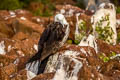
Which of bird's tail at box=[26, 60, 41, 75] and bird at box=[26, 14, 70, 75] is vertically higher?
bird at box=[26, 14, 70, 75]

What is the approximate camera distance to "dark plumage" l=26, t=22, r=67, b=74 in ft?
33.6

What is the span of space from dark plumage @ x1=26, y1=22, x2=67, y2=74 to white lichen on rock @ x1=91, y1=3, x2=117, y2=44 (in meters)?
7.81

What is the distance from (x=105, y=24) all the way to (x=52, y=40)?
8.65 meters

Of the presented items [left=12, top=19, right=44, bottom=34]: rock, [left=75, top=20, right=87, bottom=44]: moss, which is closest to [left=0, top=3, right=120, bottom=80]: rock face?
[left=75, top=20, right=87, bottom=44]: moss

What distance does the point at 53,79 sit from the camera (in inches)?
299

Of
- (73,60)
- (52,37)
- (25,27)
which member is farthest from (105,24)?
(73,60)

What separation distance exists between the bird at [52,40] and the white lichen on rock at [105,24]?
7836 mm

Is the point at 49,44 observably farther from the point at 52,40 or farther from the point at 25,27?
the point at 25,27

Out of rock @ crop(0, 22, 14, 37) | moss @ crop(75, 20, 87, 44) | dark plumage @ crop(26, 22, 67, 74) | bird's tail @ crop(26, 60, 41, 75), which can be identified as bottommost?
rock @ crop(0, 22, 14, 37)

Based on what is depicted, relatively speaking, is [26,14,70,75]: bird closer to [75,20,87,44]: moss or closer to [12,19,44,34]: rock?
[75,20,87,44]: moss

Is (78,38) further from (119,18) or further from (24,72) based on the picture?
(24,72)

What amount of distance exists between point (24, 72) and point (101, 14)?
10.7m

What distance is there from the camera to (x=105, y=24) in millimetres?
18578

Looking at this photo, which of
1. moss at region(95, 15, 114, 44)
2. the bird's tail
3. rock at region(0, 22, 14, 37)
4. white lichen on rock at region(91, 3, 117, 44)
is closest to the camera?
the bird's tail
